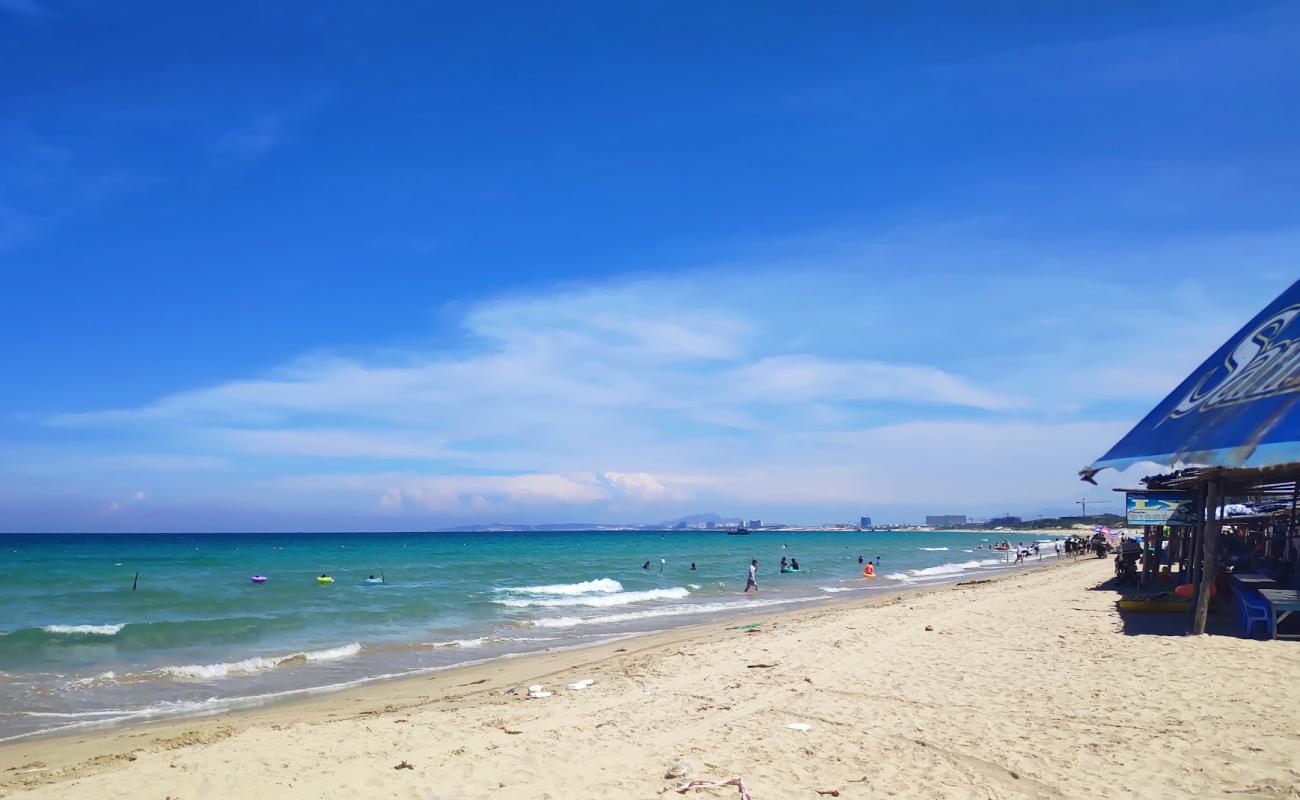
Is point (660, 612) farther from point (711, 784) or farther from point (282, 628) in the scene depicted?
point (711, 784)

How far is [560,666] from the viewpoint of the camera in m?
14.4

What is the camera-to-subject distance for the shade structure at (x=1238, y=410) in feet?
23.4

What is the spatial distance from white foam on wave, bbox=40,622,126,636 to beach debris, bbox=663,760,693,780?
17824 millimetres

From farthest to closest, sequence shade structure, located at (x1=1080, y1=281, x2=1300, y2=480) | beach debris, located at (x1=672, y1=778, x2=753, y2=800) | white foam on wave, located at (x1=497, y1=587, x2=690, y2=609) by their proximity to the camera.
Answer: white foam on wave, located at (x1=497, y1=587, x2=690, y2=609), shade structure, located at (x1=1080, y1=281, x2=1300, y2=480), beach debris, located at (x1=672, y1=778, x2=753, y2=800)

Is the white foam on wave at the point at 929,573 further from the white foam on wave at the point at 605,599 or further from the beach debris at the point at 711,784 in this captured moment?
the beach debris at the point at 711,784

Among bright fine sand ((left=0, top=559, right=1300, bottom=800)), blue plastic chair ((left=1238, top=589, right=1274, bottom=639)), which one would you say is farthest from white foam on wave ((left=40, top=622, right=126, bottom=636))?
blue plastic chair ((left=1238, top=589, right=1274, bottom=639))

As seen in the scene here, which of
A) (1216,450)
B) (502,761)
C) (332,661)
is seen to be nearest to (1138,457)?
(1216,450)

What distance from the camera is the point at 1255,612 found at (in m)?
10.7

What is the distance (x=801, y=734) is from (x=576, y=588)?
28.4m

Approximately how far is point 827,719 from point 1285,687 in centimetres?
441

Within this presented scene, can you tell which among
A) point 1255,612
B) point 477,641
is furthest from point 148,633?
point 1255,612

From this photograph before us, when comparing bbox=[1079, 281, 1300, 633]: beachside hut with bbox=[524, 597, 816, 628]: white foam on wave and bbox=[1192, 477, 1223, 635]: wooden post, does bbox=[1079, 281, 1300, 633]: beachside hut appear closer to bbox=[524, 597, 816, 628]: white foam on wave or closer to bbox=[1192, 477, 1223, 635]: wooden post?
bbox=[1192, 477, 1223, 635]: wooden post

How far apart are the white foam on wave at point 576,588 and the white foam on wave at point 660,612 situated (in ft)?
24.1

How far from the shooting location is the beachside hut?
7.19 meters
